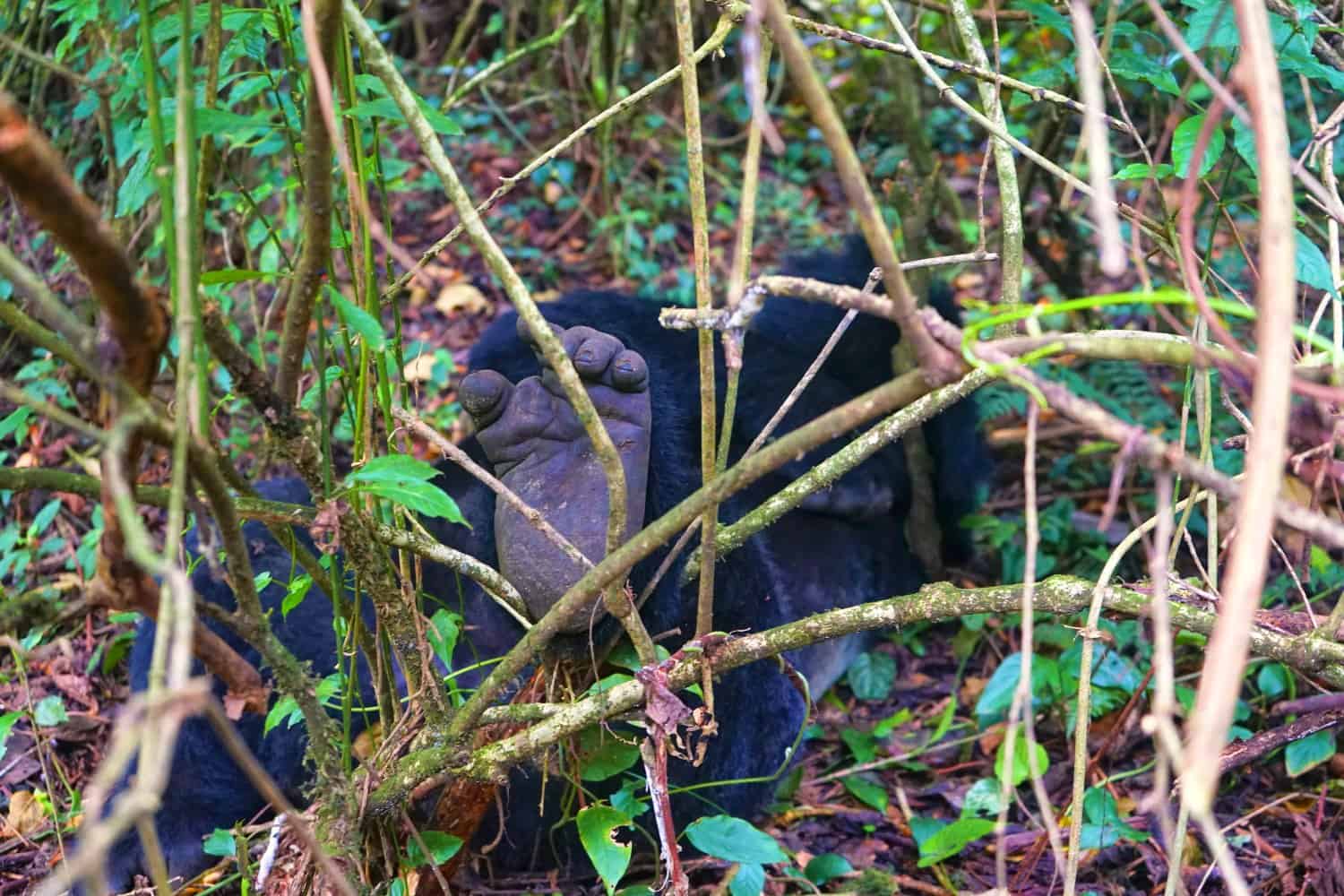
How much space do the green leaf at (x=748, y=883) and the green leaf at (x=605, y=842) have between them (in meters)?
0.22

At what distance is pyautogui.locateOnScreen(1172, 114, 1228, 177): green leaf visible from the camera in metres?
1.50

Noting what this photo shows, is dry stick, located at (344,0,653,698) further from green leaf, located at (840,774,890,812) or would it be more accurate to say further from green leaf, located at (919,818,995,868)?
green leaf, located at (840,774,890,812)

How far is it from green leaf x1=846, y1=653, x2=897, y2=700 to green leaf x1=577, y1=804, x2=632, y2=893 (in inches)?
49.3

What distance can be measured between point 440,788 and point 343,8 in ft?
3.41

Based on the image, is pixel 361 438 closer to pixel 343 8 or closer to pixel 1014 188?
pixel 343 8

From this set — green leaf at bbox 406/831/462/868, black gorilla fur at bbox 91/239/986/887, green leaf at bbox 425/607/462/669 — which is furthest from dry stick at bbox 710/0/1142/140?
green leaf at bbox 406/831/462/868

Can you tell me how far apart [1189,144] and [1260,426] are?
0.97m

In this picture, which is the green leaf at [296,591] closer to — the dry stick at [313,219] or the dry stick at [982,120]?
the dry stick at [313,219]

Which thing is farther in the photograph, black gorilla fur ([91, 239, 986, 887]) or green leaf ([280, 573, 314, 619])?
black gorilla fur ([91, 239, 986, 887])

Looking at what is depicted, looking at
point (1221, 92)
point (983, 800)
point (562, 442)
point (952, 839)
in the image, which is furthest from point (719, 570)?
point (1221, 92)

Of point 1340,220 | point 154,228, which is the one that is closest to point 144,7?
point 1340,220

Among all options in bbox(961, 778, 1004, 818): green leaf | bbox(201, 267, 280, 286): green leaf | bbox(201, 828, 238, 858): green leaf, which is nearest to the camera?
bbox(201, 267, 280, 286): green leaf

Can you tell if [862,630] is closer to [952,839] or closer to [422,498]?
[422,498]

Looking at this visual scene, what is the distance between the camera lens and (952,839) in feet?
6.66
